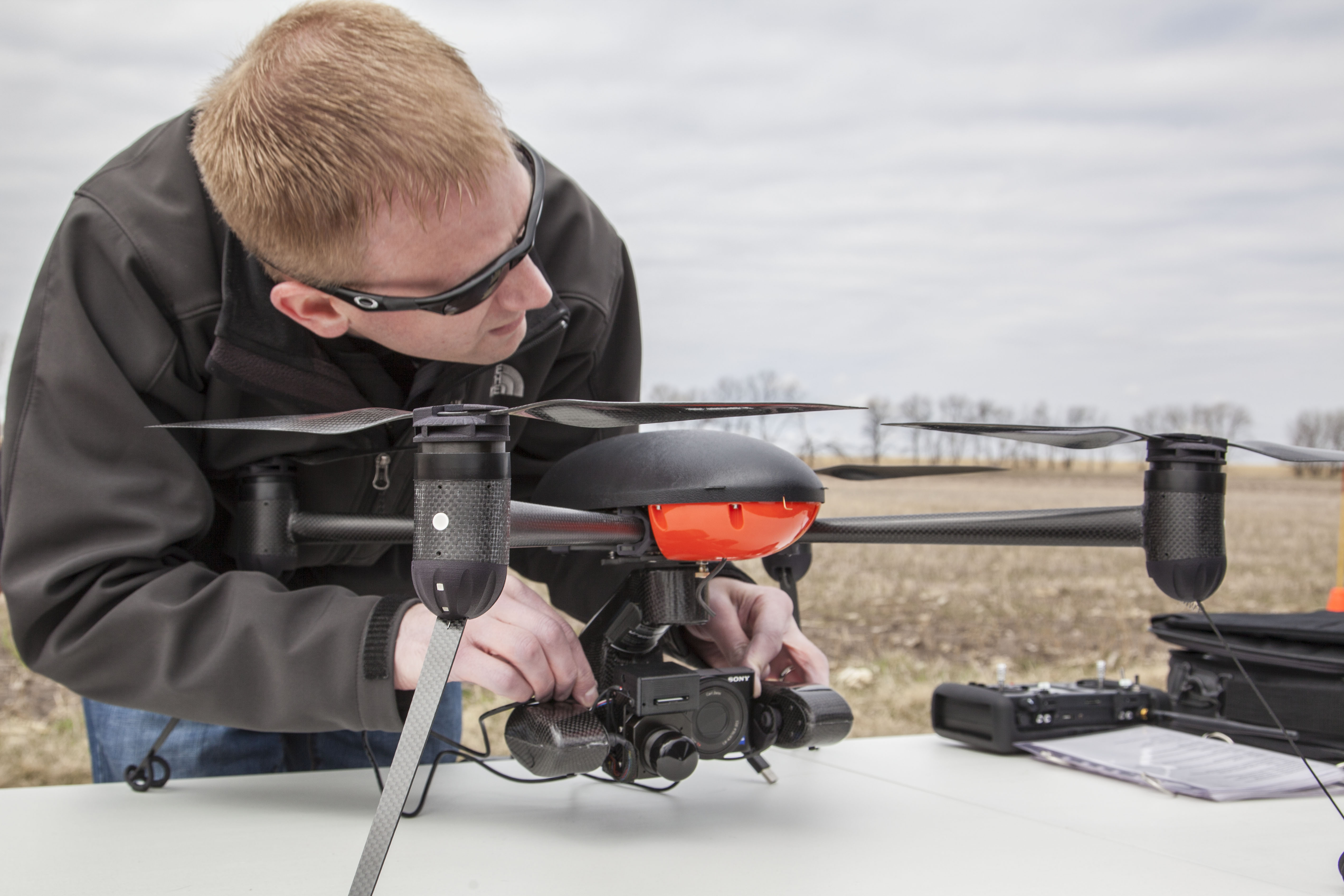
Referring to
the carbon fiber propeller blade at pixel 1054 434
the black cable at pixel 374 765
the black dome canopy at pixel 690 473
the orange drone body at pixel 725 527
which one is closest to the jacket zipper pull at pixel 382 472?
the black cable at pixel 374 765

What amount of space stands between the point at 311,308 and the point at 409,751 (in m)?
0.69

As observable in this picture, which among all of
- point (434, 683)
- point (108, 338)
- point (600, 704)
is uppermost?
point (108, 338)

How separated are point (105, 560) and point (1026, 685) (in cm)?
121

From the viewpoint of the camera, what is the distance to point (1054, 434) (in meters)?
0.74

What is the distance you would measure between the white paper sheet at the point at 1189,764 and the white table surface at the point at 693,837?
0.02 m

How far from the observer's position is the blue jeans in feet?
4.63

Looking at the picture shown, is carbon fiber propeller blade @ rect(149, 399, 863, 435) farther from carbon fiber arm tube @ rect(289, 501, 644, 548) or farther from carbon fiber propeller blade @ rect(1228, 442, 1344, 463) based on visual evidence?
carbon fiber propeller blade @ rect(1228, 442, 1344, 463)

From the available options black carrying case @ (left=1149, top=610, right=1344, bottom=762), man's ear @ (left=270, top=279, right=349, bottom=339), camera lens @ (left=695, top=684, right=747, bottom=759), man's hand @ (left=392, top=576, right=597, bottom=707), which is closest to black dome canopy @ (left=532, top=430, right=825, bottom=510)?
man's hand @ (left=392, top=576, right=597, bottom=707)

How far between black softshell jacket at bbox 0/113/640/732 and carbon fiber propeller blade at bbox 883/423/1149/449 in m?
0.55

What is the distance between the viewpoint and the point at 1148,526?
777 mm

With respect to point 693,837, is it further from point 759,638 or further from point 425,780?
point 425,780

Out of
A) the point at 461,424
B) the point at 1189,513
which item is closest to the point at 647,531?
the point at 461,424

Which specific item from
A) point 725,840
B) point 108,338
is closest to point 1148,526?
point 725,840

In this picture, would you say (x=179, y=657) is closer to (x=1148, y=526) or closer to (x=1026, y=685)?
(x=1148, y=526)
